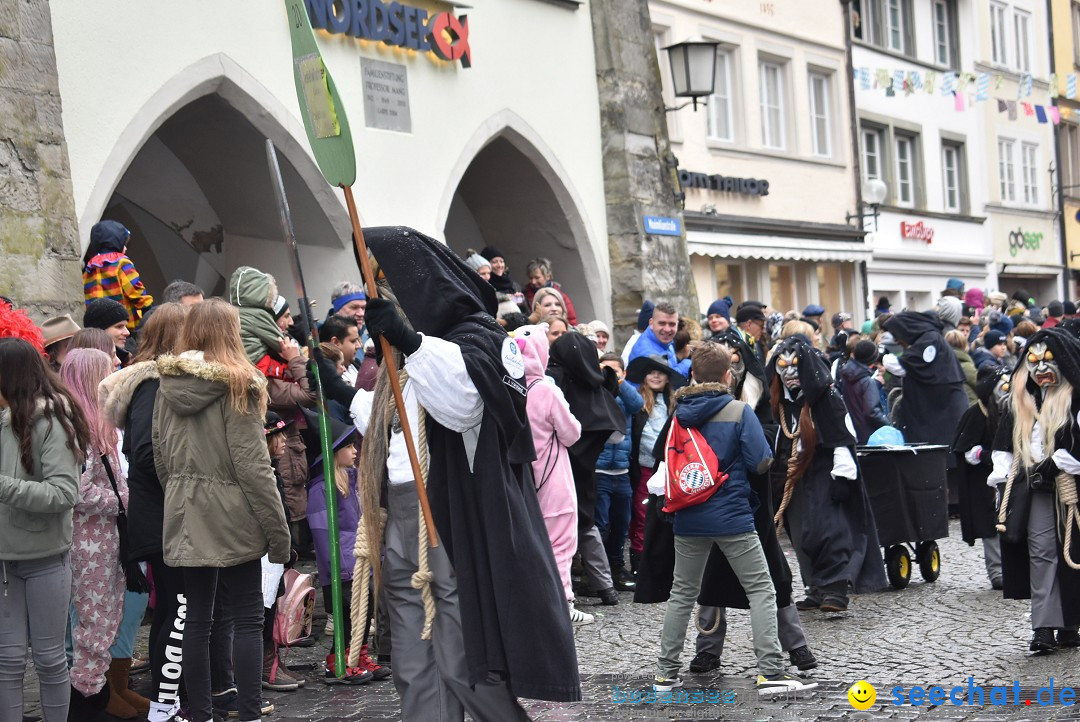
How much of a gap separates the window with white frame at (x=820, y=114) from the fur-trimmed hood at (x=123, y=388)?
60.2 ft

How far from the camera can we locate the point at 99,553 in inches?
257

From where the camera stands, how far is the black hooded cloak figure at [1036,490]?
7.59 m

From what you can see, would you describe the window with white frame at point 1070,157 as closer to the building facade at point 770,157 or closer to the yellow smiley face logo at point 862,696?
the building facade at point 770,157

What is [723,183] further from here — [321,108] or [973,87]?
[321,108]

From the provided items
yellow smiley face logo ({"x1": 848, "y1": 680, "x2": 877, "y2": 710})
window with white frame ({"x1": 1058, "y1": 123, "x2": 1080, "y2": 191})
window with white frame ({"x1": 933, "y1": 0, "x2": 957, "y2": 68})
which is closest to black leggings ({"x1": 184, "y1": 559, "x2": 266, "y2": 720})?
yellow smiley face logo ({"x1": 848, "y1": 680, "x2": 877, "y2": 710})

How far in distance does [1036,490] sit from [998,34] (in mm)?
25265

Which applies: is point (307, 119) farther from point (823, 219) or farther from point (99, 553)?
point (823, 219)

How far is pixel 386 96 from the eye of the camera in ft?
43.1

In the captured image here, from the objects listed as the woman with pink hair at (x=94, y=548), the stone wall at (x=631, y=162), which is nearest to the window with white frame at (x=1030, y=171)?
the stone wall at (x=631, y=162)

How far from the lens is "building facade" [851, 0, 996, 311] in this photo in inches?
990

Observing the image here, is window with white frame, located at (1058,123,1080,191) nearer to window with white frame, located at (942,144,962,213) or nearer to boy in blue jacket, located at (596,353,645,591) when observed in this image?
window with white frame, located at (942,144,962,213)

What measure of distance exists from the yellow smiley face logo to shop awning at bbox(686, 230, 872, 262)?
12343 mm

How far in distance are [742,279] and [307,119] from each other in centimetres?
1628

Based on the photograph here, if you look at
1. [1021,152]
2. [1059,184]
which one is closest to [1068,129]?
[1059,184]
